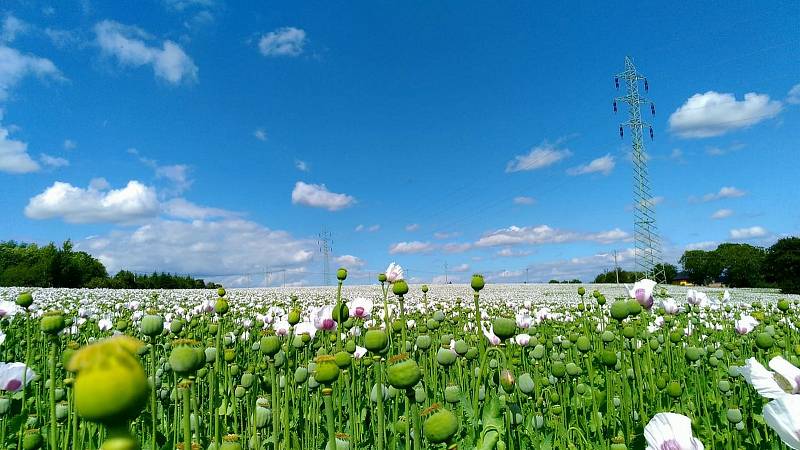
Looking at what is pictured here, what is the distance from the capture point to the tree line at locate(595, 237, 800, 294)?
41.7 meters

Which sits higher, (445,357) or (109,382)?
(109,382)

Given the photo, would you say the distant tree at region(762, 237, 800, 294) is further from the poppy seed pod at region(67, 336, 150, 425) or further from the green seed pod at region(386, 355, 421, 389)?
the poppy seed pod at region(67, 336, 150, 425)

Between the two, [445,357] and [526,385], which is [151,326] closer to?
[445,357]

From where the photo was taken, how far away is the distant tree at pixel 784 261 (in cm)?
4022

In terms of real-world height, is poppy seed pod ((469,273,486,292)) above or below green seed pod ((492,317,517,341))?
above

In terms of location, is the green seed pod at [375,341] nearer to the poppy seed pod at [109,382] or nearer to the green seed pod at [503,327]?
the green seed pod at [503,327]

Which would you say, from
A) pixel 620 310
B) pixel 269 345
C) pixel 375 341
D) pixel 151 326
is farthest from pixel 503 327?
pixel 151 326

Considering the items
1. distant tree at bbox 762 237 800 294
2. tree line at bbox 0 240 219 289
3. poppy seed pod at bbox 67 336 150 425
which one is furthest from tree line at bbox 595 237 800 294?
poppy seed pod at bbox 67 336 150 425

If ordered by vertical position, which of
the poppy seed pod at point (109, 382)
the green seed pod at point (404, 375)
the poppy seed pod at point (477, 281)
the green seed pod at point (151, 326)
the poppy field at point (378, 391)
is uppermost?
the poppy seed pod at point (477, 281)

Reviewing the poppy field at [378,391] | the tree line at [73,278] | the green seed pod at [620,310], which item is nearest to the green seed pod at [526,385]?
the poppy field at [378,391]

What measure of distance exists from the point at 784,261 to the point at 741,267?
29.5 meters

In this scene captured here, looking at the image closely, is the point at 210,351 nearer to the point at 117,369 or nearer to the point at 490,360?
the point at 490,360

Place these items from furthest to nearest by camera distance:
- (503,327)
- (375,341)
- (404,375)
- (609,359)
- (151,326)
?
(609,359) → (151,326) → (503,327) → (375,341) → (404,375)

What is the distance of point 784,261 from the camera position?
138 ft
